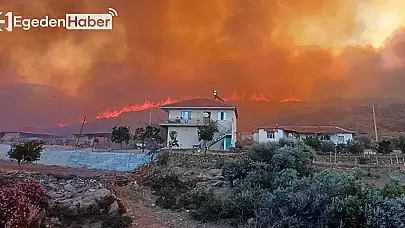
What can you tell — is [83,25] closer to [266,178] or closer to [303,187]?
[266,178]

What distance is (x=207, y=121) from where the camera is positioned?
2919 centimetres

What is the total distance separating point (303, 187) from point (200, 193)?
3.27m

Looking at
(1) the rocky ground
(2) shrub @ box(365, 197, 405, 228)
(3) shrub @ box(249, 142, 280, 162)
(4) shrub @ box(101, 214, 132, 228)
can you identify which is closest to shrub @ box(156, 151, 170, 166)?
(1) the rocky ground

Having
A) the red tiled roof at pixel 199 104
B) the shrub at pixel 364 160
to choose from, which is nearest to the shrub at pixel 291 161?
the shrub at pixel 364 160

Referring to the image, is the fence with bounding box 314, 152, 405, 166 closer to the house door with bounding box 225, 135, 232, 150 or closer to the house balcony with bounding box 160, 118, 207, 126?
the house door with bounding box 225, 135, 232, 150

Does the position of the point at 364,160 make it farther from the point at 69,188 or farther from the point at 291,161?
the point at 69,188

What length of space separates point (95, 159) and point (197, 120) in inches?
362

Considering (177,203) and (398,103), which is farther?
(398,103)

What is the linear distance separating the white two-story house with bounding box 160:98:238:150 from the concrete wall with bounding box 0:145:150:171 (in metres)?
6.83

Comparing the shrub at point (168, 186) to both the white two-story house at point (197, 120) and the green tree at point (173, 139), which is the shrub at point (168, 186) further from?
the white two-story house at point (197, 120)

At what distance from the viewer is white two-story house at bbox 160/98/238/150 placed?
2841 centimetres

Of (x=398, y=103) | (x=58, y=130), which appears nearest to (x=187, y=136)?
(x=58, y=130)

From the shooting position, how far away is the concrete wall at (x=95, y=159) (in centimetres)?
2055

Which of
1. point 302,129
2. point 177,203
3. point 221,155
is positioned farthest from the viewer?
point 302,129
